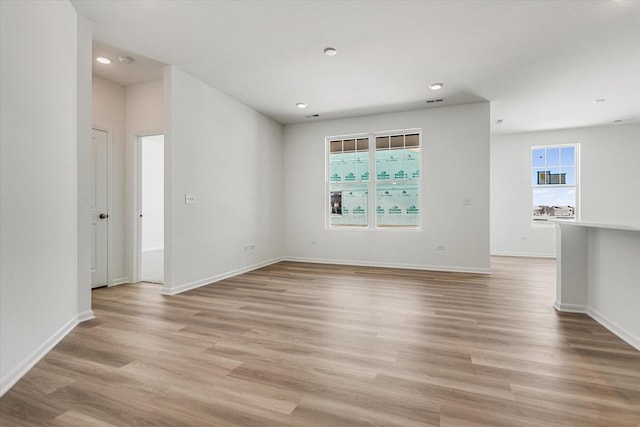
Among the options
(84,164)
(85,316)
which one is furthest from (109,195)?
(85,316)

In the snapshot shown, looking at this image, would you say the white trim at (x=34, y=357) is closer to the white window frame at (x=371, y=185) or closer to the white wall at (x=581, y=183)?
the white window frame at (x=371, y=185)

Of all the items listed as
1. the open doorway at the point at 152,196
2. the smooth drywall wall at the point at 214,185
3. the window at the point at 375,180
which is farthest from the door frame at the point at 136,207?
the window at the point at 375,180

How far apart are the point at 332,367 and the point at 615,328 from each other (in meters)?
2.53

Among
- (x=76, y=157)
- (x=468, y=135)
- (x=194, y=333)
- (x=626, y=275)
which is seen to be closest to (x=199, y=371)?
(x=194, y=333)

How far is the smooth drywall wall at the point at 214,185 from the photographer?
404 cm

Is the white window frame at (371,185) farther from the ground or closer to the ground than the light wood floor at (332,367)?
farther from the ground

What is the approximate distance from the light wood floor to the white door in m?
0.97

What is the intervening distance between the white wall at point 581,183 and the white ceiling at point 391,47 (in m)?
1.90

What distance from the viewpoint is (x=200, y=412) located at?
1.59 m

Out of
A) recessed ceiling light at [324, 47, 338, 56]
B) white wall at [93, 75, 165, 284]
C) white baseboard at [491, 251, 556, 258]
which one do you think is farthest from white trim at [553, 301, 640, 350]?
white wall at [93, 75, 165, 284]

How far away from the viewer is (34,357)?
6.94 feet

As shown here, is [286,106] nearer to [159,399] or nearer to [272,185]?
[272,185]

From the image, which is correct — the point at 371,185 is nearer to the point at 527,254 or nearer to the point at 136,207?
the point at 136,207

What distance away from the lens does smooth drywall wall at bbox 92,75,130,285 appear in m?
4.40
